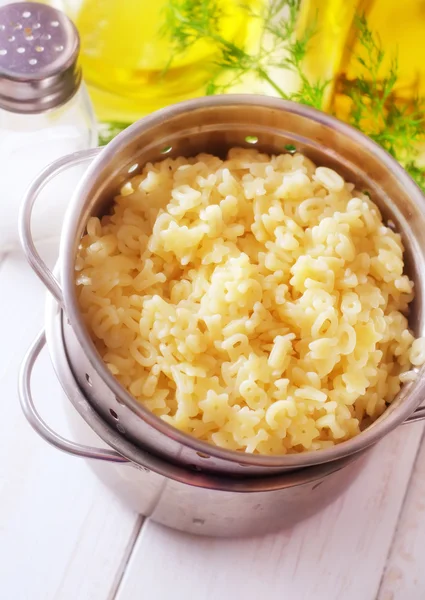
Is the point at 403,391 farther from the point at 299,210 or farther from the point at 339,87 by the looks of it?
the point at 339,87

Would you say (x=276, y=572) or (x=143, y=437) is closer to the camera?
(x=143, y=437)

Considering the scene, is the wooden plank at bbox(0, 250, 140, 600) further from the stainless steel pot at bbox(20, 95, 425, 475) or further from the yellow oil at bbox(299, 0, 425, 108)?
the yellow oil at bbox(299, 0, 425, 108)

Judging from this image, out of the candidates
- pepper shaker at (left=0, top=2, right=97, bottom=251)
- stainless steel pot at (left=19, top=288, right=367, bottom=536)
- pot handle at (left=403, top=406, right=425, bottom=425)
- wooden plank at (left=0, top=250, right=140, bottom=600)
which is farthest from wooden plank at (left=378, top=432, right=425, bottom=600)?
pepper shaker at (left=0, top=2, right=97, bottom=251)

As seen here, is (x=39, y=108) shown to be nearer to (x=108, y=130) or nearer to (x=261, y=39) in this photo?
(x=108, y=130)

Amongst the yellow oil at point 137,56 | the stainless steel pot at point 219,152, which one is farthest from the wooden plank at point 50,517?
the yellow oil at point 137,56

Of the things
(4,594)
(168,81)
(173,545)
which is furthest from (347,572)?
(168,81)

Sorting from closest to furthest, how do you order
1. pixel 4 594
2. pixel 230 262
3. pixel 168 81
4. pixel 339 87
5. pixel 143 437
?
pixel 143 437 → pixel 230 262 → pixel 4 594 → pixel 339 87 → pixel 168 81

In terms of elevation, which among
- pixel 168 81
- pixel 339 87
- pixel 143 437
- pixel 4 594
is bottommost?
pixel 4 594
